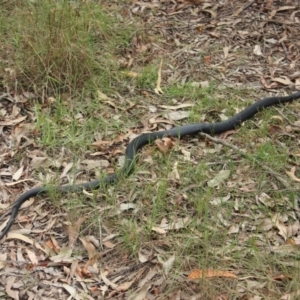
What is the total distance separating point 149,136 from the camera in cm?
386

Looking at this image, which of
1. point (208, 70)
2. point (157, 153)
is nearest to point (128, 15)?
point (208, 70)

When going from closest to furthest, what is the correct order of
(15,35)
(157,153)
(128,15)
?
(157,153) < (15,35) < (128,15)

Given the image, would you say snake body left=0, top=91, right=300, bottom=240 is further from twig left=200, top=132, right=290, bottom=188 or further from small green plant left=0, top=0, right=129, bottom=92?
small green plant left=0, top=0, right=129, bottom=92

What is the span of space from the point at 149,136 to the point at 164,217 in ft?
2.41

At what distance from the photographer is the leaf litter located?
2.91 meters

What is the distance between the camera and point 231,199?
11.2 ft

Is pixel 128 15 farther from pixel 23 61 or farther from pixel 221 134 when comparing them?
pixel 221 134

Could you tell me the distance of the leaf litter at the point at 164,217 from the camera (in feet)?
9.54

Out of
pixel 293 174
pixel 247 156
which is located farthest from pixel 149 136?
pixel 293 174

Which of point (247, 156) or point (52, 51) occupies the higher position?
point (52, 51)

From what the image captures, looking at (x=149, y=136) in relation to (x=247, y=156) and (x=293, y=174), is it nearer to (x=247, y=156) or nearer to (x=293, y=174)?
(x=247, y=156)

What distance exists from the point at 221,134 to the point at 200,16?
1751mm

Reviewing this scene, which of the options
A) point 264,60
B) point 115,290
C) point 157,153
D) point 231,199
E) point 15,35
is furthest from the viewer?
point 264,60

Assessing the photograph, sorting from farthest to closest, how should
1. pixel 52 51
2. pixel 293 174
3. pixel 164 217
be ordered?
1. pixel 52 51
2. pixel 293 174
3. pixel 164 217
